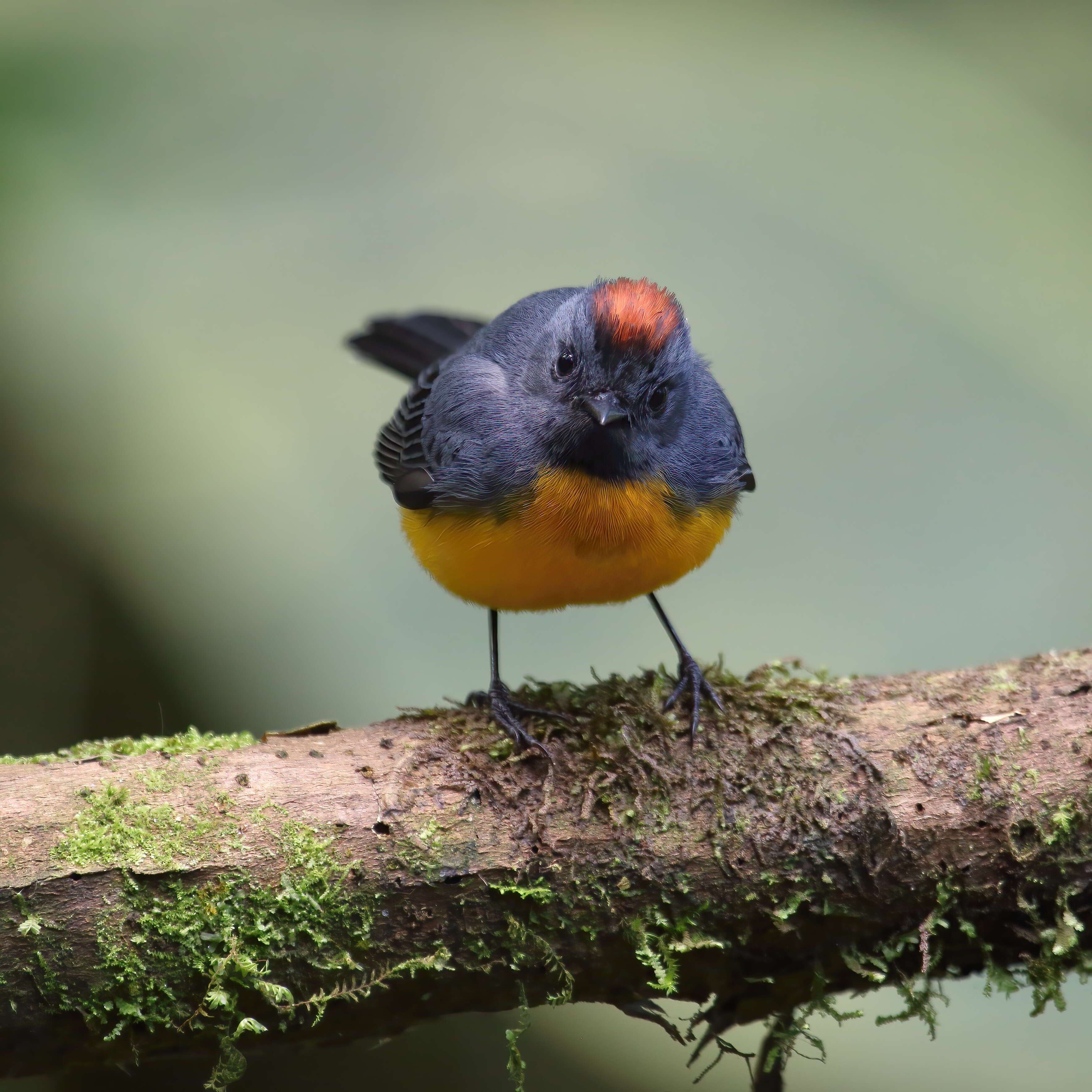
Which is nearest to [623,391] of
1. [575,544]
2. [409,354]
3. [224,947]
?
[575,544]

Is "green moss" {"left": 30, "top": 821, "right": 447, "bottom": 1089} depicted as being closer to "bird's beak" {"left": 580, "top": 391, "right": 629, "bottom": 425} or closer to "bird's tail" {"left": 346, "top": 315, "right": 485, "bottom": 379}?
"bird's beak" {"left": 580, "top": 391, "right": 629, "bottom": 425}

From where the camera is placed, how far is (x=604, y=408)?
9.86ft

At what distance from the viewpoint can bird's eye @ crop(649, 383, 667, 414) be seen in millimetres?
3172

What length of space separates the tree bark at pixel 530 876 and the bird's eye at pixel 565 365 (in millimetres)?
1101

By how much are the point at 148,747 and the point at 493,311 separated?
2524mm

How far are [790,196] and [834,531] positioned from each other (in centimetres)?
152

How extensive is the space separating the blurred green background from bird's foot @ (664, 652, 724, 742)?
0.85 meters

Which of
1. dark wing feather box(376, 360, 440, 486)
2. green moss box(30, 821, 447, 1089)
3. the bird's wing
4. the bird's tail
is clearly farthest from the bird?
the bird's tail

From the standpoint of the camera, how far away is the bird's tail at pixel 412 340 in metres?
4.42

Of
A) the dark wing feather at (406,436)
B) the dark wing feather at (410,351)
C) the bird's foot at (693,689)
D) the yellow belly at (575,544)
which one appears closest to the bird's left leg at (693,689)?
the bird's foot at (693,689)

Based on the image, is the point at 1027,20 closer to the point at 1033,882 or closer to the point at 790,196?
the point at 790,196

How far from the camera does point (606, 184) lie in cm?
482

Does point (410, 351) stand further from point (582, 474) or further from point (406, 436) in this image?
point (582, 474)

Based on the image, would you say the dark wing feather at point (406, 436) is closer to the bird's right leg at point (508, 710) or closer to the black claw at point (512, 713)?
the bird's right leg at point (508, 710)
